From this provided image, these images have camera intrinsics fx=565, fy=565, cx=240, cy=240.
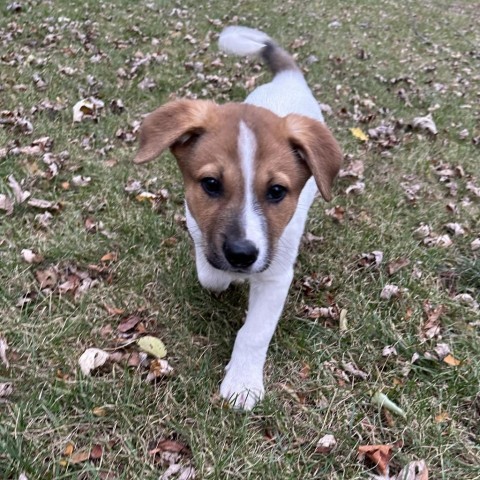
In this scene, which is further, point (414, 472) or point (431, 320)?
point (431, 320)

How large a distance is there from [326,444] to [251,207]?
1.32 metres

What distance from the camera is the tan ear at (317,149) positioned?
10.7ft

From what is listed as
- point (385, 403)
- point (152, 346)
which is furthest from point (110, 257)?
point (385, 403)

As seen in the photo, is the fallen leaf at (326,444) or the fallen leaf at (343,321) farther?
the fallen leaf at (343,321)

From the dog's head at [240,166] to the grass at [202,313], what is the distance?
2.71 ft

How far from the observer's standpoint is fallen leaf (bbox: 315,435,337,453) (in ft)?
9.81

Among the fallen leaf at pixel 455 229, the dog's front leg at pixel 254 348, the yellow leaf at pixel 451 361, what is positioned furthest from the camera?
the fallen leaf at pixel 455 229

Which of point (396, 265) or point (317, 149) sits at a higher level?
point (317, 149)

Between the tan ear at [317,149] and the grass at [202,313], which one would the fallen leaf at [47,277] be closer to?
the grass at [202,313]

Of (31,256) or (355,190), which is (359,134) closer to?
(355,190)

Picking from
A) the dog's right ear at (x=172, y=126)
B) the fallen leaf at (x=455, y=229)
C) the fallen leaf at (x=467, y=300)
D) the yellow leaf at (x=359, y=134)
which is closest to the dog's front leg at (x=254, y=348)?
the dog's right ear at (x=172, y=126)

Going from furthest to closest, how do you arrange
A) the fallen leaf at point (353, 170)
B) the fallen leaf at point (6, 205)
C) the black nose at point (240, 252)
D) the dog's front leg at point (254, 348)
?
the fallen leaf at point (353, 170), the fallen leaf at point (6, 205), the dog's front leg at point (254, 348), the black nose at point (240, 252)

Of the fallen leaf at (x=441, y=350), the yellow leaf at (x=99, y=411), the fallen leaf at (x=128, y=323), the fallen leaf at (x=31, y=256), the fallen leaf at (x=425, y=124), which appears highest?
the yellow leaf at (x=99, y=411)

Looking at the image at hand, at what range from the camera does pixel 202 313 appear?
3.82 metres
